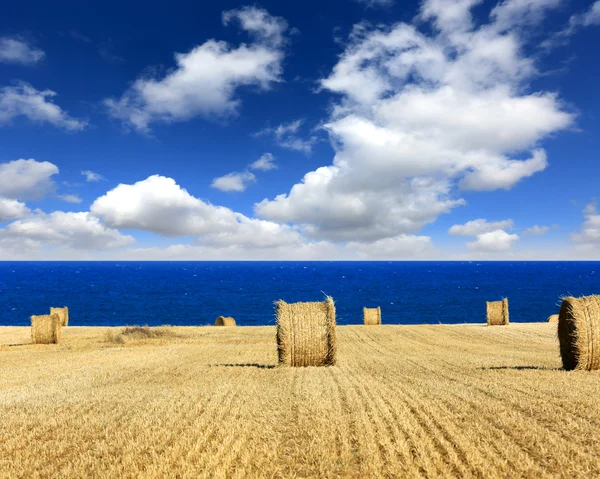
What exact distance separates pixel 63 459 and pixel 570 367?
52.4 feet

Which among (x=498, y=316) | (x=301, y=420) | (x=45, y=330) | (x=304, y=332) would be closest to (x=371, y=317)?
(x=498, y=316)

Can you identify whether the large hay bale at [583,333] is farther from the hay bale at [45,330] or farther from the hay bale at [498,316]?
the hay bale at [45,330]

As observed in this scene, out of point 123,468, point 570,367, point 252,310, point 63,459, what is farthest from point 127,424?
point 252,310

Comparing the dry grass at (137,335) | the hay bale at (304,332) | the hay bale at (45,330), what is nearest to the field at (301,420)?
the hay bale at (304,332)

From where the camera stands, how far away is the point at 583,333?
14.6 m

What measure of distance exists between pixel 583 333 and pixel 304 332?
10038mm

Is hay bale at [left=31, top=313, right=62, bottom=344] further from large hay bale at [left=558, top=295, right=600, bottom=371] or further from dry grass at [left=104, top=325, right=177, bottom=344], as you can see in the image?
large hay bale at [left=558, top=295, right=600, bottom=371]

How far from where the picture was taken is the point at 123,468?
697cm

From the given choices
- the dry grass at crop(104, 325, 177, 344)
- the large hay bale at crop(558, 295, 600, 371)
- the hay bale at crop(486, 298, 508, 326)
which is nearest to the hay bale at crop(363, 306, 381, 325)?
the hay bale at crop(486, 298, 508, 326)

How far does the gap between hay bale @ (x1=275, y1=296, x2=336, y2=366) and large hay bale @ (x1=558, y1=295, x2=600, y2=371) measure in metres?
8.60

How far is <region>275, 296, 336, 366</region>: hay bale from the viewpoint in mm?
16781

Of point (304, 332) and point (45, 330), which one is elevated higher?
point (304, 332)

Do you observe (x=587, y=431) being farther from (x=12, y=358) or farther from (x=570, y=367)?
(x=12, y=358)

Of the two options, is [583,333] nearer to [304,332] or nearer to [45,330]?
[304,332]
